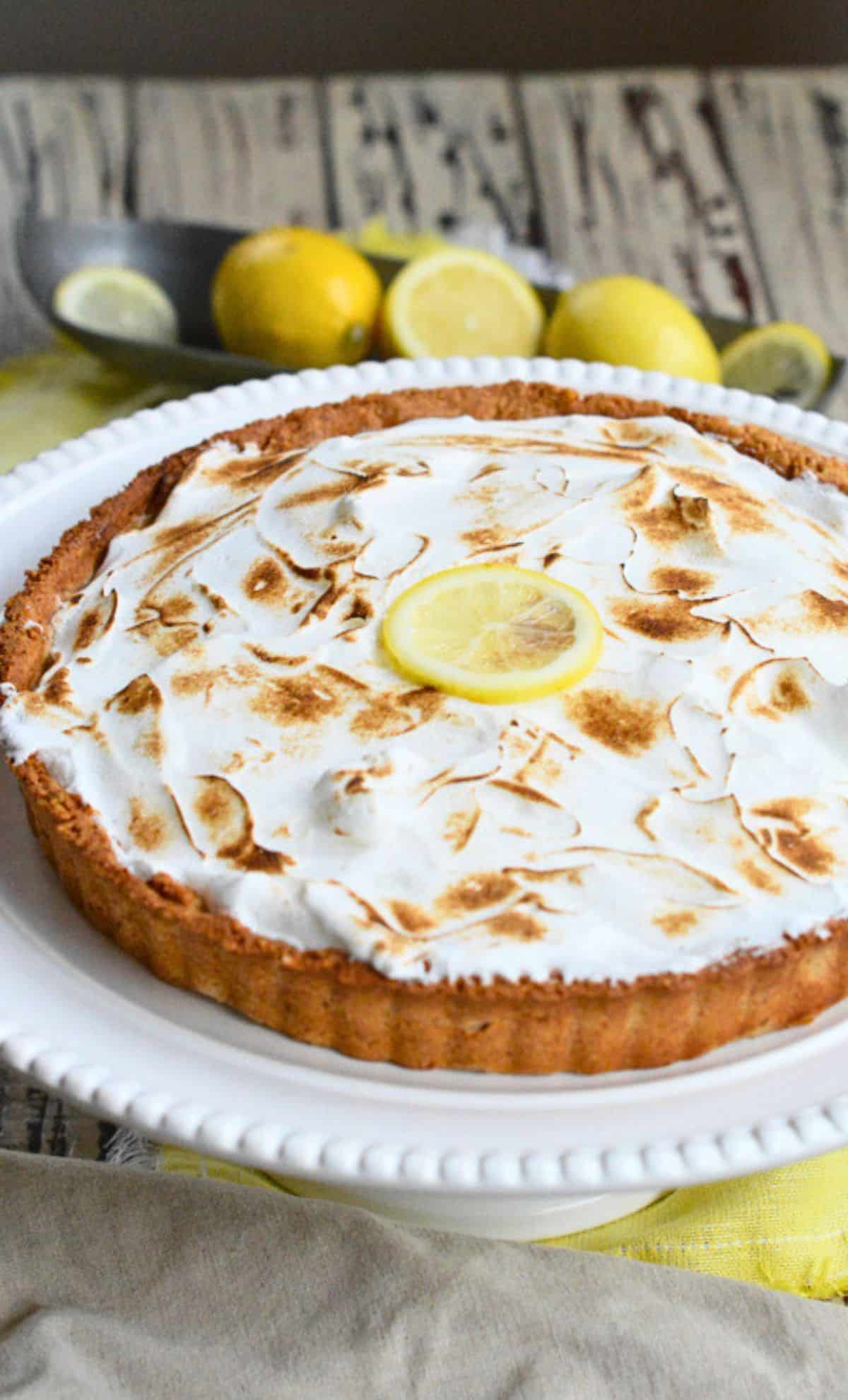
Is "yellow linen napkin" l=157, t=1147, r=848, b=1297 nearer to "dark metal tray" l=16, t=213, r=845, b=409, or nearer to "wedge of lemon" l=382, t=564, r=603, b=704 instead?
"wedge of lemon" l=382, t=564, r=603, b=704

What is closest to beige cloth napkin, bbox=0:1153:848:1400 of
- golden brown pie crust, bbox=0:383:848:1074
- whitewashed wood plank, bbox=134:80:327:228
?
golden brown pie crust, bbox=0:383:848:1074

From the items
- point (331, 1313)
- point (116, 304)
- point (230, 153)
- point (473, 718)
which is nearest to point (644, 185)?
point (230, 153)

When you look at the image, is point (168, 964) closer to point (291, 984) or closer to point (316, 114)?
point (291, 984)

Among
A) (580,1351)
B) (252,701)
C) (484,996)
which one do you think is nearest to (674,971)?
(484,996)

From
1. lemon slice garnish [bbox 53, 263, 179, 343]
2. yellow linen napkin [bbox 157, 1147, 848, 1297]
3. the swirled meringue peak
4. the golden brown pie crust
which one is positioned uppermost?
the swirled meringue peak

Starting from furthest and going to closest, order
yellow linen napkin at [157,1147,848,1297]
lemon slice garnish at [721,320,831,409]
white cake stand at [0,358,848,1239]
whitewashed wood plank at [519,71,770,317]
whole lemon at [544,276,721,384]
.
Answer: whitewashed wood plank at [519,71,770,317] → lemon slice garnish at [721,320,831,409] → whole lemon at [544,276,721,384] → yellow linen napkin at [157,1147,848,1297] → white cake stand at [0,358,848,1239]
